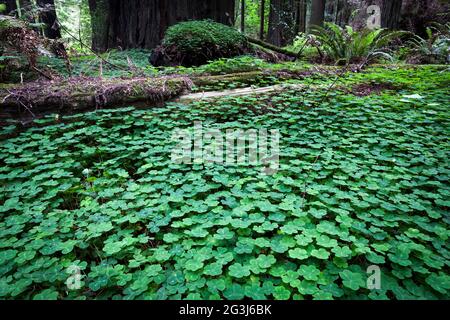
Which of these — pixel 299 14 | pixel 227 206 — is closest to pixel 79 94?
pixel 227 206

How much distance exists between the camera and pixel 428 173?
111 inches

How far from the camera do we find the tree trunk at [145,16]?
325 inches

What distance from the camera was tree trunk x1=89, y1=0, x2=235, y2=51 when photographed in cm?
827

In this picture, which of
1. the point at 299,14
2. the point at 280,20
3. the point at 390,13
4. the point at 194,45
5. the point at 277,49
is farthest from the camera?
the point at 299,14

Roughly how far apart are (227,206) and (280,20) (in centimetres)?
1246

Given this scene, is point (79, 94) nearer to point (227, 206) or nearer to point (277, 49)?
point (227, 206)

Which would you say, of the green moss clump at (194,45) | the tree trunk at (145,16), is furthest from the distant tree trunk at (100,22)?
the green moss clump at (194,45)

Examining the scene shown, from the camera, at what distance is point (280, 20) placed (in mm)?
12758

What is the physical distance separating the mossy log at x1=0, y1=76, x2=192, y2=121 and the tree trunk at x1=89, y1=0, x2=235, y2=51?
15.4 ft

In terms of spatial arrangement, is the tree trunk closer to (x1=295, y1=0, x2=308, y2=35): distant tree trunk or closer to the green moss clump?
the green moss clump

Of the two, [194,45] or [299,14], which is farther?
[299,14]
